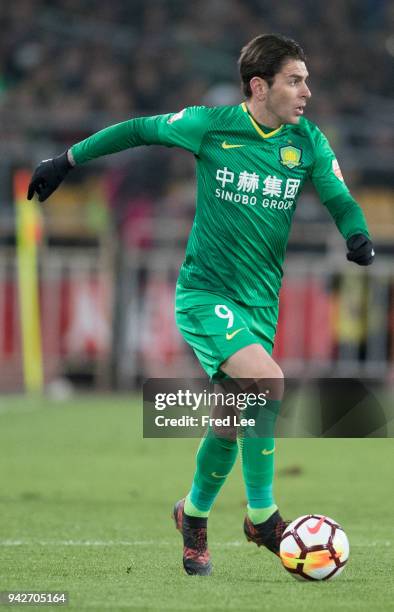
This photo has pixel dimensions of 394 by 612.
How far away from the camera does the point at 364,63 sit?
2402 centimetres

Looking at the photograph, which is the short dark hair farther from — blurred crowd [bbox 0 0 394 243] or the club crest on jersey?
blurred crowd [bbox 0 0 394 243]

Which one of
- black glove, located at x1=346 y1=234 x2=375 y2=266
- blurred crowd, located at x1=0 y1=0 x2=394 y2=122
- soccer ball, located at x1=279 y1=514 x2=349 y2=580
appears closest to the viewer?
soccer ball, located at x1=279 y1=514 x2=349 y2=580

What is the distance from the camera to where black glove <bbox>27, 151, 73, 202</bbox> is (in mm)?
5902

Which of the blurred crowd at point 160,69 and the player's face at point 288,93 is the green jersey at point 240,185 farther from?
the blurred crowd at point 160,69

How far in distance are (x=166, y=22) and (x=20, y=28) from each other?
2528mm

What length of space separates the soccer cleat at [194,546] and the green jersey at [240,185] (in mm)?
949

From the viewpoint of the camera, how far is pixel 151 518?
8039mm

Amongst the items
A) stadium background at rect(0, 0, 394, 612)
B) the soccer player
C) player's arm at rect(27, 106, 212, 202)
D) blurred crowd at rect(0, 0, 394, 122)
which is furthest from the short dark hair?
blurred crowd at rect(0, 0, 394, 122)

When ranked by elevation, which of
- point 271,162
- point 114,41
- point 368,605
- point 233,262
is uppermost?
point 114,41

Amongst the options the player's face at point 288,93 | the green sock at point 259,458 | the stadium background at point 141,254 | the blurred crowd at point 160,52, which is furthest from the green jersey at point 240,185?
the blurred crowd at point 160,52

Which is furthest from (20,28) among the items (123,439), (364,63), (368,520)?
(368,520)

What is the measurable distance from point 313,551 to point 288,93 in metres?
1.84

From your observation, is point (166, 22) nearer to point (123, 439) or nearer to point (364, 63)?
point (364, 63)

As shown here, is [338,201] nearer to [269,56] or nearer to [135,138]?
[269,56]
